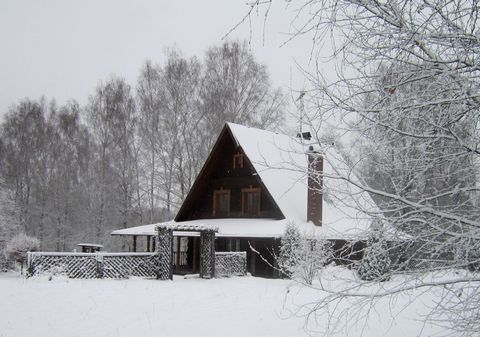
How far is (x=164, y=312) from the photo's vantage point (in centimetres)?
996

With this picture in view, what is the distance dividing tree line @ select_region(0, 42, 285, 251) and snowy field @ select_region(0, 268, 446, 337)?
1806cm

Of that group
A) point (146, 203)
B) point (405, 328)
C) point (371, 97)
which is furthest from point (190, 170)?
point (371, 97)

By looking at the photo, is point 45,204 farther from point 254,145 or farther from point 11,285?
point 11,285

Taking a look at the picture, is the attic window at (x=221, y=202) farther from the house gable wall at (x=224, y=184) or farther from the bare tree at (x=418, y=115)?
the bare tree at (x=418, y=115)

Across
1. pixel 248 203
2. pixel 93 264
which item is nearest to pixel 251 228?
pixel 248 203

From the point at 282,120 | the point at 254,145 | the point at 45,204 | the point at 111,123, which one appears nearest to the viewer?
the point at 254,145

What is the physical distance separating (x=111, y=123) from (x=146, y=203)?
6.74 meters

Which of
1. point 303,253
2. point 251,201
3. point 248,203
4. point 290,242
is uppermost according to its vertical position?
point 251,201

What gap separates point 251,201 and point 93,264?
28.7 feet

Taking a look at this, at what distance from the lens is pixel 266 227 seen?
20375 millimetres

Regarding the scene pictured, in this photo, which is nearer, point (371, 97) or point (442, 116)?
point (442, 116)

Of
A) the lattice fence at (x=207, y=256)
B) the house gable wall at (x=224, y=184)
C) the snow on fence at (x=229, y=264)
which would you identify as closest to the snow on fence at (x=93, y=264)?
the lattice fence at (x=207, y=256)

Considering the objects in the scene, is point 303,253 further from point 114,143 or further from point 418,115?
point 114,143

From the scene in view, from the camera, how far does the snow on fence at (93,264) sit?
52.0ft
